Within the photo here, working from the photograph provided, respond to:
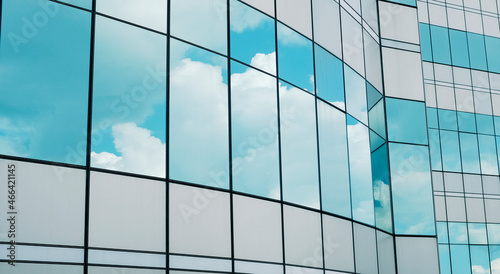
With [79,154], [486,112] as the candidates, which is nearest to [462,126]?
[486,112]

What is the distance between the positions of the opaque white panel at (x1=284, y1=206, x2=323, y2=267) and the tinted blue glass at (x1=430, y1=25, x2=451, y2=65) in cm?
2235

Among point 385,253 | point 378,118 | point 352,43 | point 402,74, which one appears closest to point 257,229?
point 385,253

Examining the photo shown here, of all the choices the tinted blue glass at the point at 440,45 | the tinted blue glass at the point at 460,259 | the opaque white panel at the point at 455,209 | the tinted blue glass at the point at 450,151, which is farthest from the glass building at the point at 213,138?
the tinted blue glass at the point at 460,259

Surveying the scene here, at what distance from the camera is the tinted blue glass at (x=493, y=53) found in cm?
3878

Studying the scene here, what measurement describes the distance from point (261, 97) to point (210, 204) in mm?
3738

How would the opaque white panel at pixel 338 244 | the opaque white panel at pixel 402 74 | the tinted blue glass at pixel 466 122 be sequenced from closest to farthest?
1. the opaque white panel at pixel 338 244
2. the opaque white panel at pixel 402 74
3. the tinted blue glass at pixel 466 122

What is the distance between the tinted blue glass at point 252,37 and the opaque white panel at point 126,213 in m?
4.78

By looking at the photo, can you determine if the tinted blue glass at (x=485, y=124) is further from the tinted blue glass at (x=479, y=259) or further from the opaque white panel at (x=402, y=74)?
the opaque white panel at (x=402, y=74)

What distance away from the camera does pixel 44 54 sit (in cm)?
1209

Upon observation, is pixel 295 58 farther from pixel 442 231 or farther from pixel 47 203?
pixel 442 231

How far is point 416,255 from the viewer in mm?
23125

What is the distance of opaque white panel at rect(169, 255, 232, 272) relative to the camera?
1332 cm

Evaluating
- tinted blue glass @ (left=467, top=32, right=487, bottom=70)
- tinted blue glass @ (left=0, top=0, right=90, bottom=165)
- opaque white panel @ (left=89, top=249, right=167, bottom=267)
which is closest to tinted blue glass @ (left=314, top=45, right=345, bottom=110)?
opaque white panel @ (left=89, top=249, right=167, bottom=267)

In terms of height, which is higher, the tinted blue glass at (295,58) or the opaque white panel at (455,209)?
the tinted blue glass at (295,58)
